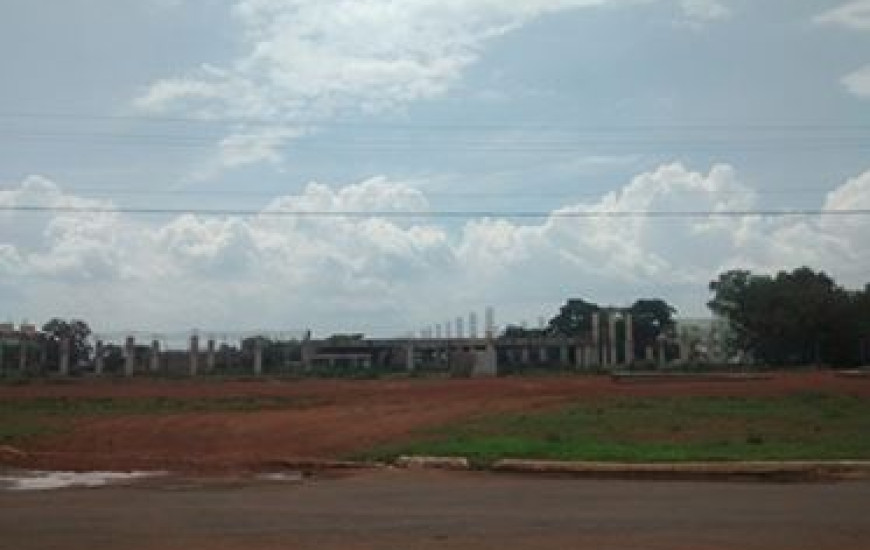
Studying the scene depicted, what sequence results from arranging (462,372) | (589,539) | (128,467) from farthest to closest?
1. (462,372)
2. (128,467)
3. (589,539)

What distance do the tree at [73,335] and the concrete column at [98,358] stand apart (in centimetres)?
900

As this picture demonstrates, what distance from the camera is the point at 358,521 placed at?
1462 cm

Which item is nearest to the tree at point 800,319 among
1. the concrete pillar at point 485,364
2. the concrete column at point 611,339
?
the concrete column at point 611,339

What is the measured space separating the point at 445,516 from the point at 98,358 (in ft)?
375

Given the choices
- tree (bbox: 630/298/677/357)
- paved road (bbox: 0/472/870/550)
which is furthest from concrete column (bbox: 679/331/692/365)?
paved road (bbox: 0/472/870/550)

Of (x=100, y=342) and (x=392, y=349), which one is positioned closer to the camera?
(x=100, y=342)

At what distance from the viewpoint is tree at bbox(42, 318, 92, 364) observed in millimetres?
140500

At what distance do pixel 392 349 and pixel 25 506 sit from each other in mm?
130064

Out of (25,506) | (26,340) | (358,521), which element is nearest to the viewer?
(358,521)

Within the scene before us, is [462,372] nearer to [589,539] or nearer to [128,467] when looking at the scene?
[128,467]

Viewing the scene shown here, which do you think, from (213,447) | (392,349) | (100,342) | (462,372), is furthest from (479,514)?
(392,349)

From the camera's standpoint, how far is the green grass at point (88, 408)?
36406 mm

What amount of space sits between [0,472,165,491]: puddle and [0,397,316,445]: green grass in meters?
9.14

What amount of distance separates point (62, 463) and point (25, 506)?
988 centimetres
